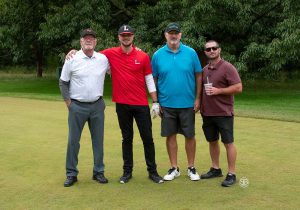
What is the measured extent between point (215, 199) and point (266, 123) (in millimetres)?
5486

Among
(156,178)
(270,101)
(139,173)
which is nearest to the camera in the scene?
(156,178)

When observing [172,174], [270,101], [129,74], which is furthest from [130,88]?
[270,101]

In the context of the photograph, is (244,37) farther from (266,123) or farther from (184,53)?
(184,53)

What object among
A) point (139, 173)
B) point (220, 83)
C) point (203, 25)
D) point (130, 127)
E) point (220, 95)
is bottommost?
point (139, 173)

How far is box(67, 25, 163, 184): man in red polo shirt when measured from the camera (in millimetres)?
5844

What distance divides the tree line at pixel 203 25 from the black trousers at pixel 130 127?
497 inches

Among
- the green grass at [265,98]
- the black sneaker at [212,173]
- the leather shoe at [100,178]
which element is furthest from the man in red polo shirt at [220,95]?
the green grass at [265,98]

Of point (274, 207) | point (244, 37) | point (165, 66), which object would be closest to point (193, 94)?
point (165, 66)

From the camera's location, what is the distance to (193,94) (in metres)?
6.04

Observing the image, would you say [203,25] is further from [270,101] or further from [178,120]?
[178,120]

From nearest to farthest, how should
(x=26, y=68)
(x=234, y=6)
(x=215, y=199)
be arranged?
(x=215, y=199) → (x=234, y=6) → (x=26, y=68)

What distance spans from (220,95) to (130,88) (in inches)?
41.9

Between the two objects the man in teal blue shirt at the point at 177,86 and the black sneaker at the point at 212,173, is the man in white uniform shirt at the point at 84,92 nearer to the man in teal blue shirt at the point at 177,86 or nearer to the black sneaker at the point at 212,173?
the man in teal blue shirt at the point at 177,86

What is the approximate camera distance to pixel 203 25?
751 inches
